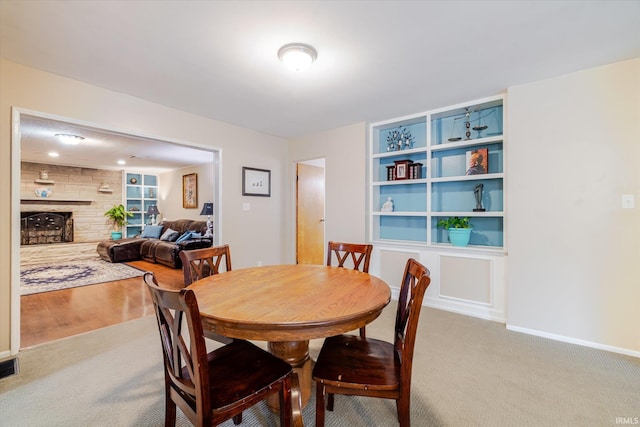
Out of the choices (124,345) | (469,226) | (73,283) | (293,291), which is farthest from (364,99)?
(73,283)

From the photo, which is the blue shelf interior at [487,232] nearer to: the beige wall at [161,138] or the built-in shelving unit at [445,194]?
the built-in shelving unit at [445,194]

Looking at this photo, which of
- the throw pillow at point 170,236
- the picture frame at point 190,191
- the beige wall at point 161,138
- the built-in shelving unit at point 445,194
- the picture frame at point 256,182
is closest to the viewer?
the beige wall at point 161,138

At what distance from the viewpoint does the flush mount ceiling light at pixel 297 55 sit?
6.39ft

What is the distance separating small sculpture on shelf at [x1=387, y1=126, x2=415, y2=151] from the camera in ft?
12.0

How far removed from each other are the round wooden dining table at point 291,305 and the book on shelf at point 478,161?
6.89 ft

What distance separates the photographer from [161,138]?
3.08 metres

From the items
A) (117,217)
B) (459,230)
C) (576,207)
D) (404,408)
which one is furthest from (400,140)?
(117,217)

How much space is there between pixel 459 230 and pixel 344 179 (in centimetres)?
163

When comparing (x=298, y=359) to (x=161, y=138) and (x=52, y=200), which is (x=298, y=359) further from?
(x=52, y=200)

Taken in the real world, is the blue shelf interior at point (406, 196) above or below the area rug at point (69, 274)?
above

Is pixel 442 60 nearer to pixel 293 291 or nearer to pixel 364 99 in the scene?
pixel 364 99

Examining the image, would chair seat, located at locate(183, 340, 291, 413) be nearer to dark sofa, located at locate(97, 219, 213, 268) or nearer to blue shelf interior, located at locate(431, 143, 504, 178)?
blue shelf interior, located at locate(431, 143, 504, 178)

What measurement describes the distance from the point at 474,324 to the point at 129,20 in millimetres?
3768

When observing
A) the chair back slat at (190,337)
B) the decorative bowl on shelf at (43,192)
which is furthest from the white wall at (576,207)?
the decorative bowl on shelf at (43,192)
